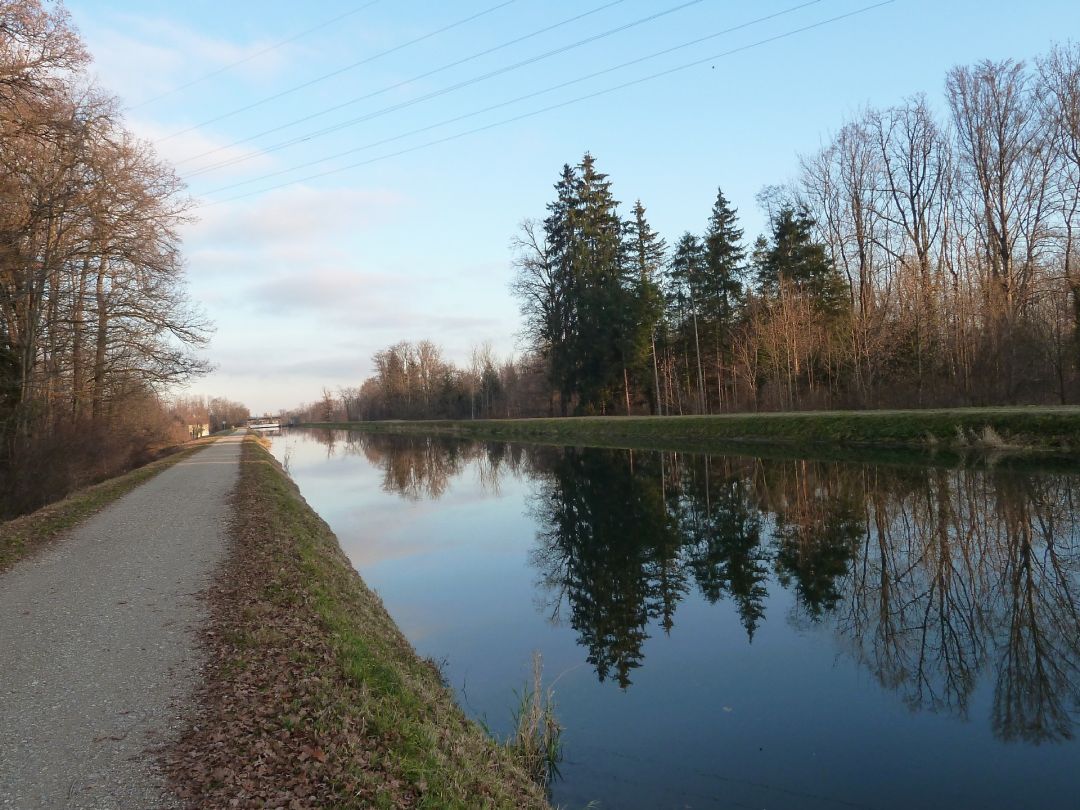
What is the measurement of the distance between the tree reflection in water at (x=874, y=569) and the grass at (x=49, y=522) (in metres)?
7.77

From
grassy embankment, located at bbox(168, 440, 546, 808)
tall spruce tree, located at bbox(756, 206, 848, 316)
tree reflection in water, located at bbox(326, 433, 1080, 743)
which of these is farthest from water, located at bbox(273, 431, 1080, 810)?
tall spruce tree, located at bbox(756, 206, 848, 316)

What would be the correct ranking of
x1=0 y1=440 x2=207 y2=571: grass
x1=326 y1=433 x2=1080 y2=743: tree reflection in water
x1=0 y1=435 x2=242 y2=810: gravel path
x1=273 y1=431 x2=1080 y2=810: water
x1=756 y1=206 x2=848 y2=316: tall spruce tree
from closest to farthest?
x1=0 y1=435 x2=242 y2=810: gravel path, x1=273 y1=431 x2=1080 y2=810: water, x1=326 y1=433 x2=1080 y2=743: tree reflection in water, x1=0 y1=440 x2=207 y2=571: grass, x1=756 y1=206 x2=848 y2=316: tall spruce tree

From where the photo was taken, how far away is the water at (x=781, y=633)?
480 cm

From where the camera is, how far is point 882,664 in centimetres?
652

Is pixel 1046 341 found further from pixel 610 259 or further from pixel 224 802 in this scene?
pixel 224 802

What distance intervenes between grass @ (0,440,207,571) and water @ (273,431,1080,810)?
4.93m

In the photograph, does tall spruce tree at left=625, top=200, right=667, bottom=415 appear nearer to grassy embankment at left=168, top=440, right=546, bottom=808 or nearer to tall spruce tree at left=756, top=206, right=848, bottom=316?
tall spruce tree at left=756, top=206, right=848, bottom=316

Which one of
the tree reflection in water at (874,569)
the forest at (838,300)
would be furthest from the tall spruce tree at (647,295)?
the tree reflection in water at (874,569)

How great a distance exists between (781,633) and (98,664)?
6625 millimetres

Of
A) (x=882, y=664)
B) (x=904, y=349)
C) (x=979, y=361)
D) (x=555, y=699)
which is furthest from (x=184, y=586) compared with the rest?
(x=904, y=349)

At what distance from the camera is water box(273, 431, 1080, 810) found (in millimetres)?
4797

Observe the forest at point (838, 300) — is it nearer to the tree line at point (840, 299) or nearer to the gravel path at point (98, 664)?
the tree line at point (840, 299)

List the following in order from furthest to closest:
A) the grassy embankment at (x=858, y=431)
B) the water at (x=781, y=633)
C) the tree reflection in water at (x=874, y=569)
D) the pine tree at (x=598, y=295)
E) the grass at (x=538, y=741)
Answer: the pine tree at (x=598, y=295) < the grassy embankment at (x=858, y=431) < the tree reflection in water at (x=874, y=569) < the grass at (x=538, y=741) < the water at (x=781, y=633)

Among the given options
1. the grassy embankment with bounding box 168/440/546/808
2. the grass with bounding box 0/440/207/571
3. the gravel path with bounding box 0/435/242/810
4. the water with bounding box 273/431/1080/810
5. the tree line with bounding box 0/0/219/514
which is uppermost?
the tree line with bounding box 0/0/219/514
